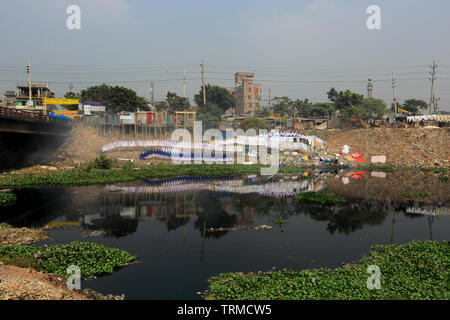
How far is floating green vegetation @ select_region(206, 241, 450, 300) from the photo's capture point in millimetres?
10367

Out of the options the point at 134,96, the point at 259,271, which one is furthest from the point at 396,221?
the point at 134,96

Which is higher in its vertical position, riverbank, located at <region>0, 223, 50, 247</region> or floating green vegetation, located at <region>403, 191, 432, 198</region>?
riverbank, located at <region>0, 223, 50, 247</region>

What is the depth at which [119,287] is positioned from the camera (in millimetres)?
11531

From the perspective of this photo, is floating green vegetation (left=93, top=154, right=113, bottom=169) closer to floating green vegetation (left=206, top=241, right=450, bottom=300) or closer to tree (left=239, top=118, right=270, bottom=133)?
floating green vegetation (left=206, top=241, right=450, bottom=300)

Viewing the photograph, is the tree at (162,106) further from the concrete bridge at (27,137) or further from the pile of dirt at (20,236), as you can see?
the pile of dirt at (20,236)

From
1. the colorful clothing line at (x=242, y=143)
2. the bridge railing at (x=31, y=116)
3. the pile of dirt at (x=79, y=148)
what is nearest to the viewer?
the bridge railing at (x=31, y=116)

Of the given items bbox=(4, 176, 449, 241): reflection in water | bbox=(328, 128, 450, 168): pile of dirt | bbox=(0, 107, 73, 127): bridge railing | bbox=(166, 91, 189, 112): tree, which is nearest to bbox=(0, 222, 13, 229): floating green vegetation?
bbox=(4, 176, 449, 241): reflection in water

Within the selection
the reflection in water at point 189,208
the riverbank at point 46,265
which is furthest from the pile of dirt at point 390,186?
the riverbank at point 46,265

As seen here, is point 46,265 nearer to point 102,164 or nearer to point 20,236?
point 20,236

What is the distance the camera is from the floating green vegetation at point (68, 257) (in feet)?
41.3

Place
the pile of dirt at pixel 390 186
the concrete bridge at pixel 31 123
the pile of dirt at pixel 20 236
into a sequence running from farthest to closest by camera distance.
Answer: the concrete bridge at pixel 31 123 → the pile of dirt at pixel 390 186 → the pile of dirt at pixel 20 236

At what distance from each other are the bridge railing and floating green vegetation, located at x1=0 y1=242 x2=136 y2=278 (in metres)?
23.0

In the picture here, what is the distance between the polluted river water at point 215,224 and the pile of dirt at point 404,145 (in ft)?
48.1
